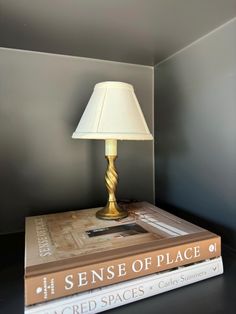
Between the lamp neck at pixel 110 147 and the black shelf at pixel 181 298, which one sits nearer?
the black shelf at pixel 181 298

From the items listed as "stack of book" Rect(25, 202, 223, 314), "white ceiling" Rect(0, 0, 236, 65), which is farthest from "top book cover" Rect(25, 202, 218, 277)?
"white ceiling" Rect(0, 0, 236, 65)

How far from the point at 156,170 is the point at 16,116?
0.56 meters

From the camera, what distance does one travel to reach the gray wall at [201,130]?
67 cm

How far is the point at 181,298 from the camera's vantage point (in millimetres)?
467

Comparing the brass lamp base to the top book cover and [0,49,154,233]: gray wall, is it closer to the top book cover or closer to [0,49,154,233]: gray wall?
the top book cover

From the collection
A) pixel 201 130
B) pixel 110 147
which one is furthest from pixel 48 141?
pixel 201 130

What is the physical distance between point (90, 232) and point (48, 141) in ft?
1.30

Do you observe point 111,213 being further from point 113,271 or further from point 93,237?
point 113,271

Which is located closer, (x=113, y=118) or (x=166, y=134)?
(x=113, y=118)

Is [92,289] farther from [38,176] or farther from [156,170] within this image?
[156,170]

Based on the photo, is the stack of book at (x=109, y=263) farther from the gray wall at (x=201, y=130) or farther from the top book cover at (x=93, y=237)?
the gray wall at (x=201, y=130)

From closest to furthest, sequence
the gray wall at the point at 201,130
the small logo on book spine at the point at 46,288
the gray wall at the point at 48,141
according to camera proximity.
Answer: the small logo on book spine at the point at 46,288
the gray wall at the point at 201,130
the gray wall at the point at 48,141

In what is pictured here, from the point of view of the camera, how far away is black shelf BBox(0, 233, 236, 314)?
1.44 ft

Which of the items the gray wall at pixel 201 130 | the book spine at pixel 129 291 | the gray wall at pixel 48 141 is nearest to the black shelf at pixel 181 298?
the book spine at pixel 129 291
